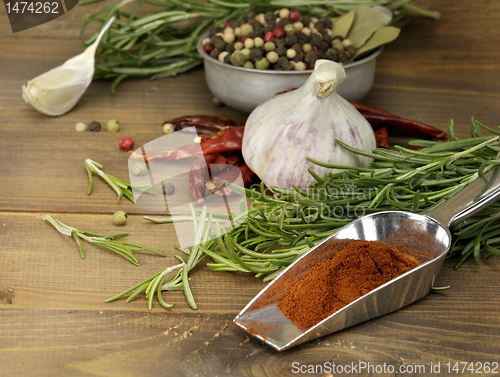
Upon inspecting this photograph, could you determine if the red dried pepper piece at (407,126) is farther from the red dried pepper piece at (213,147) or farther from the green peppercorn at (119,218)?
the green peppercorn at (119,218)

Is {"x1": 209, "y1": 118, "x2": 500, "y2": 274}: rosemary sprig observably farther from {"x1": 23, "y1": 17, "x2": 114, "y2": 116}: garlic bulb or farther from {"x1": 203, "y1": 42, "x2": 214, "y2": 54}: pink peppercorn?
{"x1": 23, "y1": 17, "x2": 114, "y2": 116}: garlic bulb

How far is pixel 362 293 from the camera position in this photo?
2.25 ft

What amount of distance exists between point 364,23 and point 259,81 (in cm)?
30

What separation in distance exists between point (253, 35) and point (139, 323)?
27.8 inches

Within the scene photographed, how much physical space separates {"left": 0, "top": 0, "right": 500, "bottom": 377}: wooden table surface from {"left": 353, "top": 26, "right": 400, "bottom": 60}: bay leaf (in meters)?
0.22

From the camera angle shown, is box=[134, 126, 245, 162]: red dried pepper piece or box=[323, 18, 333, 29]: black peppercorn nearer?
box=[134, 126, 245, 162]: red dried pepper piece

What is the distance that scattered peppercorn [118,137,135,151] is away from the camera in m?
1.10

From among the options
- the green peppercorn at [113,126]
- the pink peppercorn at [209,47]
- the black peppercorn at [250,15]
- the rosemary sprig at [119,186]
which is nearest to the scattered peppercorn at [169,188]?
the rosemary sprig at [119,186]

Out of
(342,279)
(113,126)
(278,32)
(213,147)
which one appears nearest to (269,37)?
(278,32)

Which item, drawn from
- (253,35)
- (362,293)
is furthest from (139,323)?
(253,35)

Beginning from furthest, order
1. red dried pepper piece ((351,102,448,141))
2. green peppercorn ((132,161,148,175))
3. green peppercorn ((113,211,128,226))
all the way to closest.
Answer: red dried pepper piece ((351,102,448,141))
green peppercorn ((132,161,148,175))
green peppercorn ((113,211,128,226))

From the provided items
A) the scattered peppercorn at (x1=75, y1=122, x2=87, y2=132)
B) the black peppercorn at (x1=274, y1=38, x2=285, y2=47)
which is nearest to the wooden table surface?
the scattered peppercorn at (x1=75, y1=122, x2=87, y2=132)

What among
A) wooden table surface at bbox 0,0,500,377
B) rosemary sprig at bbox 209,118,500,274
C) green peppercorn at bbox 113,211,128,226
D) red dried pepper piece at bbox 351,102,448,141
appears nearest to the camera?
wooden table surface at bbox 0,0,500,377

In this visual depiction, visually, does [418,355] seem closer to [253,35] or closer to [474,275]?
[474,275]
